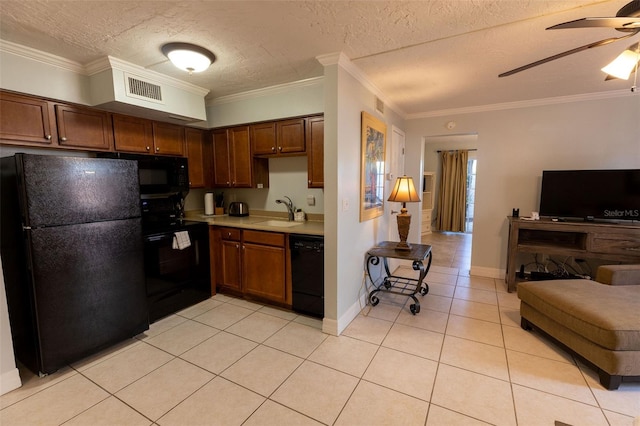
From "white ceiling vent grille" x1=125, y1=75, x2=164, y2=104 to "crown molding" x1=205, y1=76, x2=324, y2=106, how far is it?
86 cm

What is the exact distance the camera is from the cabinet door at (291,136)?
310 centimetres

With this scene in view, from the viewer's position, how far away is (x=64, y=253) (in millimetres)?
2020

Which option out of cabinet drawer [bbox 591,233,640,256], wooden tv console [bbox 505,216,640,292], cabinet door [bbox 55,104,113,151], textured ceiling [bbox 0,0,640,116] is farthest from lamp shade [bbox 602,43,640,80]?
cabinet door [bbox 55,104,113,151]

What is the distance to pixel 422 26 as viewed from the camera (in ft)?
6.23

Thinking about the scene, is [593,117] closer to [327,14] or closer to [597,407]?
[597,407]

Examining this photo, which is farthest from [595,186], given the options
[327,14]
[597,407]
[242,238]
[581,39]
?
[242,238]

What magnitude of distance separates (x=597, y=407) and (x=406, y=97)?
323 centimetres

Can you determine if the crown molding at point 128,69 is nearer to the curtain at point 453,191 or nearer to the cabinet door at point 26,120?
the cabinet door at point 26,120

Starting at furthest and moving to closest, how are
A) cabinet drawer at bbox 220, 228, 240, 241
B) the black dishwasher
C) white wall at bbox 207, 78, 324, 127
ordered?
cabinet drawer at bbox 220, 228, 240, 241
white wall at bbox 207, 78, 324, 127
the black dishwasher

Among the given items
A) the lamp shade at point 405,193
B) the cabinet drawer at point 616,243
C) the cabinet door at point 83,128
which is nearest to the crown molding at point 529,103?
the cabinet drawer at point 616,243

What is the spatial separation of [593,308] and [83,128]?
4.47 meters

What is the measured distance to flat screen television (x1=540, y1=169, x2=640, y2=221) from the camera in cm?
311

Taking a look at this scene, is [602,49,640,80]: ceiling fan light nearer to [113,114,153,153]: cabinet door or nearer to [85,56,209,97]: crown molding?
[85,56,209,97]: crown molding

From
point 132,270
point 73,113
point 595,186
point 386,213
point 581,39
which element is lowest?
point 132,270
